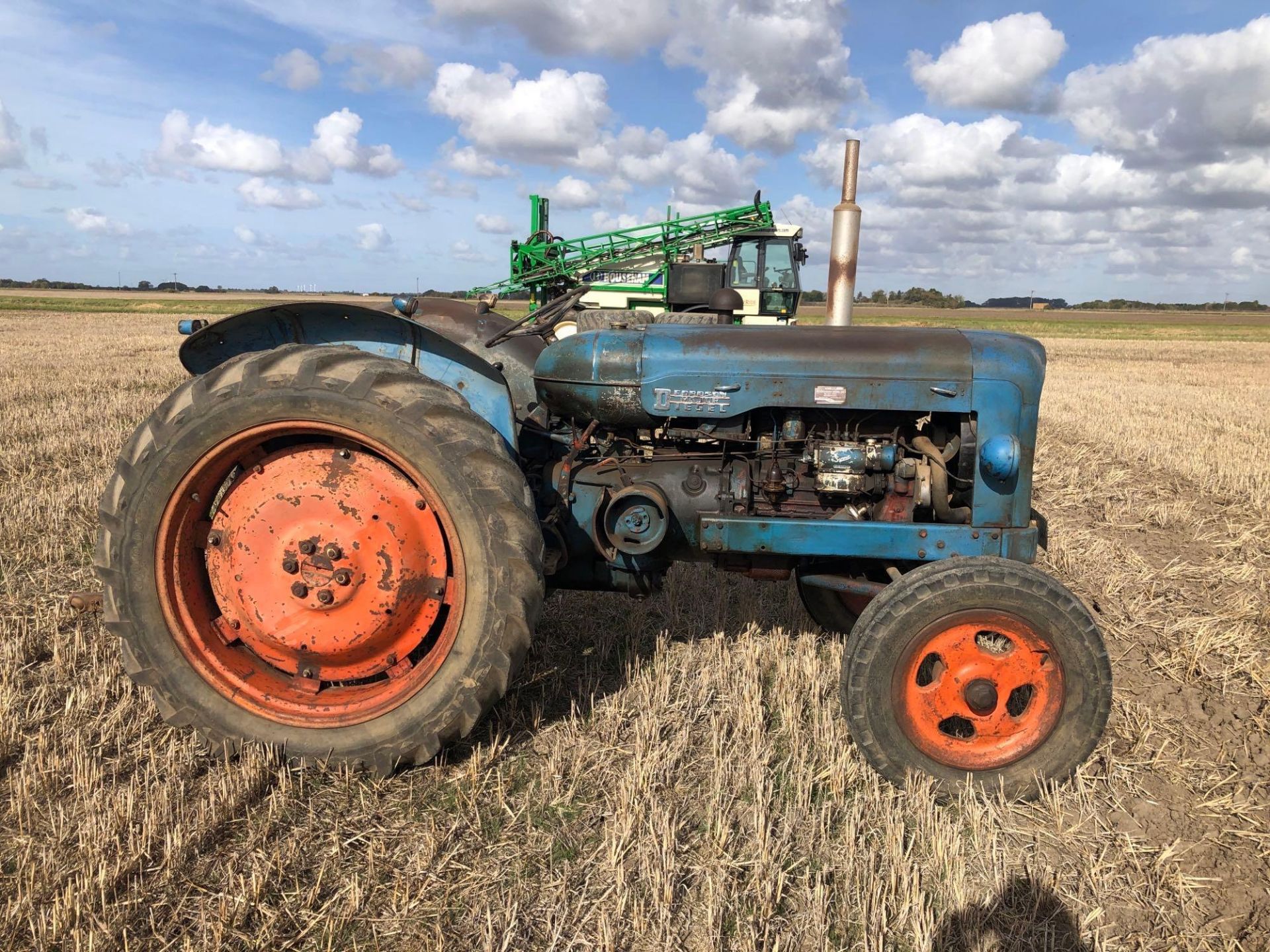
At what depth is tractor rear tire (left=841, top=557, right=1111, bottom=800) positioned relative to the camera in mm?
2580

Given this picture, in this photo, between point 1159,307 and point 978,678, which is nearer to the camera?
point 978,678

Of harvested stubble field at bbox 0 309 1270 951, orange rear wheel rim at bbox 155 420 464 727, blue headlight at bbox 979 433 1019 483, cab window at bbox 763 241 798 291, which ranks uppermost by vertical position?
cab window at bbox 763 241 798 291

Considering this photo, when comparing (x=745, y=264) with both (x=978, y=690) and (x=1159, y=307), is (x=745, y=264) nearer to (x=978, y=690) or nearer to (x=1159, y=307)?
(x=978, y=690)

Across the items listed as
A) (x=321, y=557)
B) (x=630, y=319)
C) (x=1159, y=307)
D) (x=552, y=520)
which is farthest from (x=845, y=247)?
(x=1159, y=307)

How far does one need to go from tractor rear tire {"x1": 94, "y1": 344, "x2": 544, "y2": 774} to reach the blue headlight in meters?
1.58

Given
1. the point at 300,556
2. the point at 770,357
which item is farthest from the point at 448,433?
the point at 770,357

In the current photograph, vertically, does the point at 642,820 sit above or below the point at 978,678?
below

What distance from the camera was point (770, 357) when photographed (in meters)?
2.88

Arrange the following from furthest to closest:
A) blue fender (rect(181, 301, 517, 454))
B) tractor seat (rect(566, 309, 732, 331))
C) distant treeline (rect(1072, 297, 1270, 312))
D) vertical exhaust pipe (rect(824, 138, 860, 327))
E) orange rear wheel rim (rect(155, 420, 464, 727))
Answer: distant treeline (rect(1072, 297, 1270, 312))
vertical exhaust pipe (rect(824, 138, 860, 327))
tractor seat (rect(566, 309, 732, 331))
blue fender (rect(181, 301, 517, 454))
orange rear wheel rim (rect(155, 420, 464, 727))

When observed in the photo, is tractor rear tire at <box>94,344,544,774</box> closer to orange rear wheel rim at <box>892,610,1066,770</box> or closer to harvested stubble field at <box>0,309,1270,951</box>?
harvested stubble field at <box>0,309,1270,951</box>

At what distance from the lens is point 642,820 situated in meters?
2.43

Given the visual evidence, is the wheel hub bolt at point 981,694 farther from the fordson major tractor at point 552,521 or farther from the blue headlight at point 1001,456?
the blue headlight at point 1001,456

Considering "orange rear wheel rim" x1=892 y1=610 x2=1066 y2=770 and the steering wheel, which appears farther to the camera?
the steering wheel

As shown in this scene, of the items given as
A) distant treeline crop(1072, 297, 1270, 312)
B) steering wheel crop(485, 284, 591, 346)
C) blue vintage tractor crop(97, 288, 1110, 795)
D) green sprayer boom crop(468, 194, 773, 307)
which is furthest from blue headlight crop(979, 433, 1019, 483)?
distant treeline crop(1072, 297, 1270, 312)
